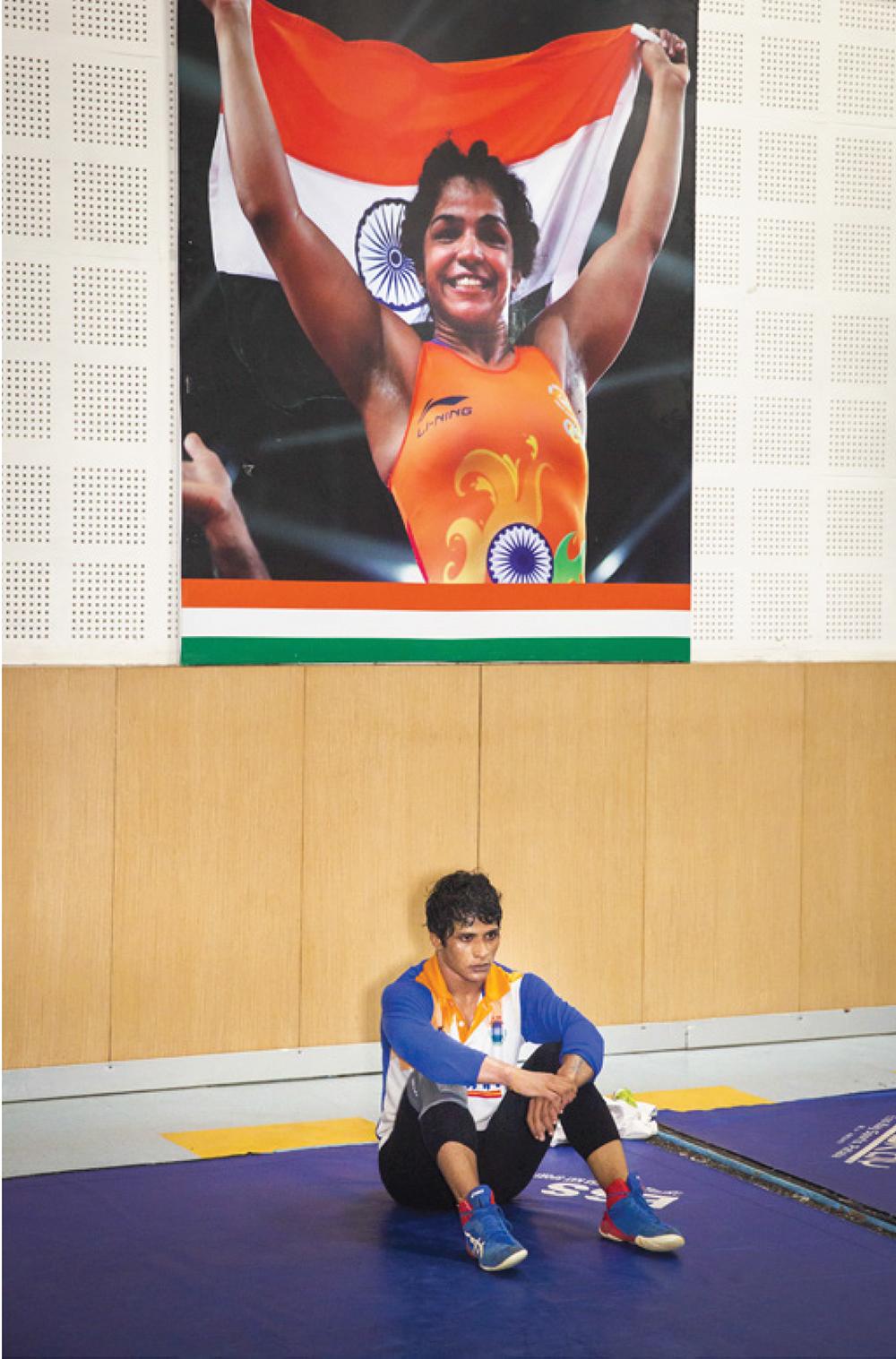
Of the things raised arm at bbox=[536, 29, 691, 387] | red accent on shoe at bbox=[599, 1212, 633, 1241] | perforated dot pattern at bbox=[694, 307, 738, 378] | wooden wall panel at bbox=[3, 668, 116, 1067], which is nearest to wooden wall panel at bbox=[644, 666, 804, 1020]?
perforated dot pattern at bbox=[694, 307, 738, 378]

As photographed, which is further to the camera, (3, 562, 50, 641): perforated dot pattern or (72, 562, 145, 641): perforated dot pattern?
(72, 562, 145, 641): perforated dot pattern

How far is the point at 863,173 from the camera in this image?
298 inches

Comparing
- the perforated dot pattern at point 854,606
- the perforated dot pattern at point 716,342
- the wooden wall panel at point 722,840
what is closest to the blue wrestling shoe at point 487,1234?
the wooden wall panel at point 722,840

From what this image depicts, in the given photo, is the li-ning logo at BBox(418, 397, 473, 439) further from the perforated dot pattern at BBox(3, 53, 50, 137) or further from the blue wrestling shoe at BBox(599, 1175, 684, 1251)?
the blue wrestling shoe at BBox(599, 1175, 684, 1251)

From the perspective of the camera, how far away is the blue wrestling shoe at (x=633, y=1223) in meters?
4.48

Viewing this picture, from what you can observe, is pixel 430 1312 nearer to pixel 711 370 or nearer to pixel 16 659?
pixel 16 659

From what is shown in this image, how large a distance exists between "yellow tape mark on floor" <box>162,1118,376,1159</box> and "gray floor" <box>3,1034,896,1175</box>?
61 millimetres

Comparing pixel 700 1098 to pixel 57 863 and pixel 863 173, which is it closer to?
pixel 57 863

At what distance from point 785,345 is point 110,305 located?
2888mm

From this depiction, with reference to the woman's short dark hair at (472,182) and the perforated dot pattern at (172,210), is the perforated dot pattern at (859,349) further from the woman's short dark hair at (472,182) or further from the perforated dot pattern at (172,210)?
the perforated dot pattern at (172,210)

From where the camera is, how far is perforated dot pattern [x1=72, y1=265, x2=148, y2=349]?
6.19 m

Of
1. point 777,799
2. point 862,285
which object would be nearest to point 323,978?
point 777,799

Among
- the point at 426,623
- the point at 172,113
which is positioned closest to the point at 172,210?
the point at 172,113

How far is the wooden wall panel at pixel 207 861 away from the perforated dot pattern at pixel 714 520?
1892 millimetres
